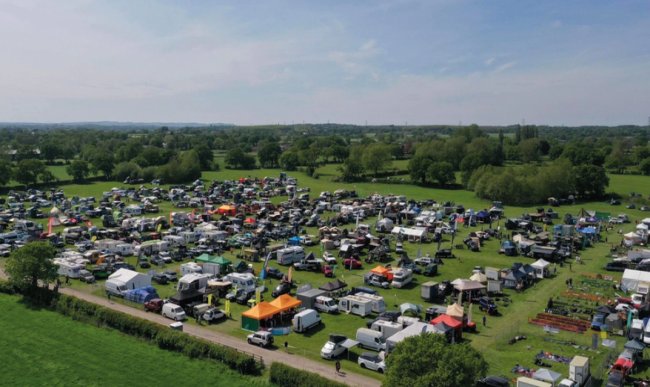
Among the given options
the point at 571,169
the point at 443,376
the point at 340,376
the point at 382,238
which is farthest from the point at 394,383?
the point at 571,169

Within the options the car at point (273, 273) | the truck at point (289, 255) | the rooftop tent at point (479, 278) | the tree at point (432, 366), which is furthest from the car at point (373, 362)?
the truck at point (289, 255)

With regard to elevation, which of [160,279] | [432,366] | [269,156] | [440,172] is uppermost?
[269,156]

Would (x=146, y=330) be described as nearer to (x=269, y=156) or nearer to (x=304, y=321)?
(x=304, y=321)

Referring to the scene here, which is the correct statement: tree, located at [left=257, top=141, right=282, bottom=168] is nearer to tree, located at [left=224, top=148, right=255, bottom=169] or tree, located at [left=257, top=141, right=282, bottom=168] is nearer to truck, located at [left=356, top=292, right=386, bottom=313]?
tree, located at [left=224, top=148, right=255, bottom=169]

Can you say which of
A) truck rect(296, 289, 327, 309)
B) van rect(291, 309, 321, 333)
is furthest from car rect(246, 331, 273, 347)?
truck rect(296, 289, 327, 309)

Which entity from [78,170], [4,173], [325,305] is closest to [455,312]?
[325,305]

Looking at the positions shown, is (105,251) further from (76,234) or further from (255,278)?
(255,278)
